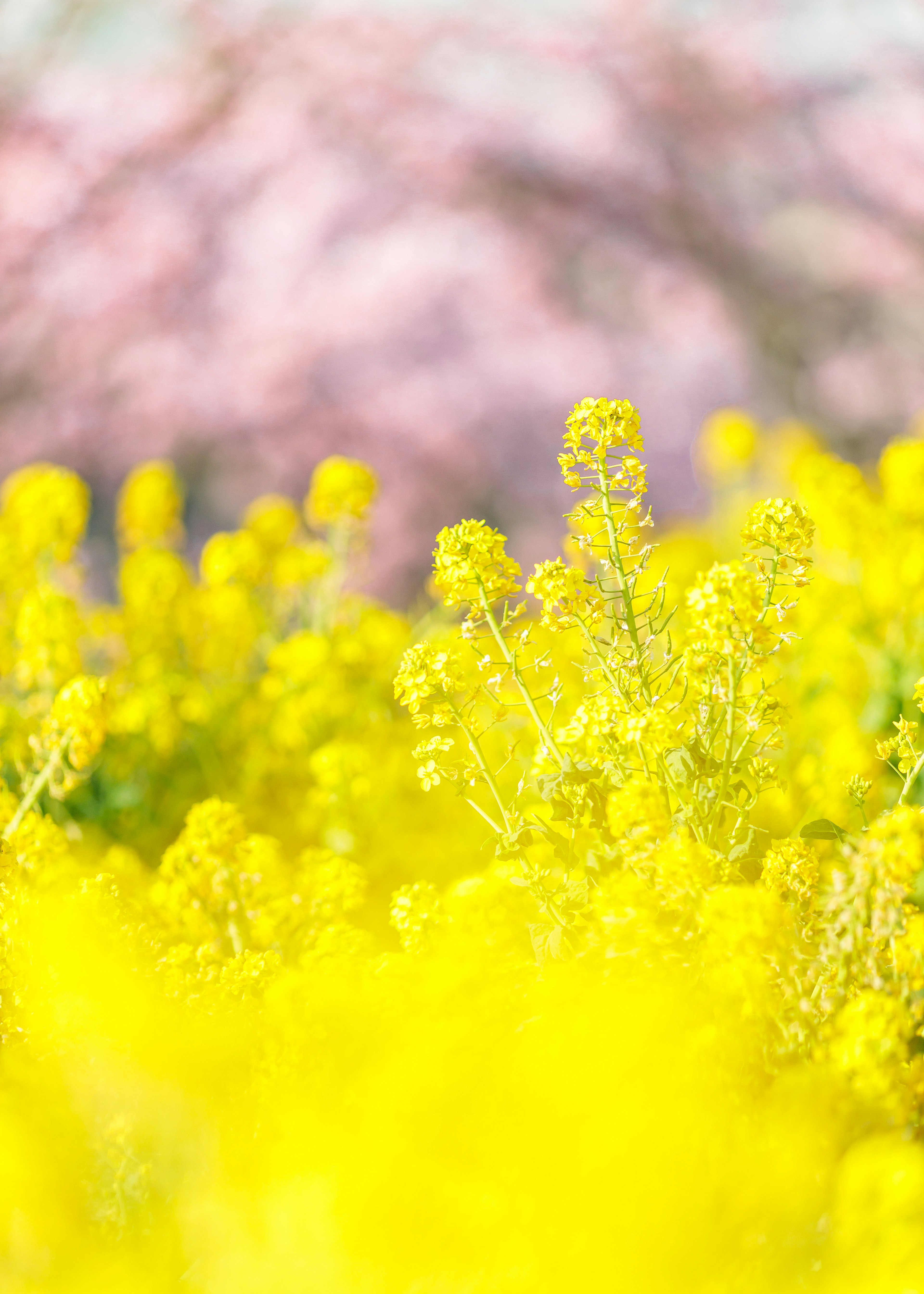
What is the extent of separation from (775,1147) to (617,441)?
0.42 m

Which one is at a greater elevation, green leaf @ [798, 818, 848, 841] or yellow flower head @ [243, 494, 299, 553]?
green leaf @ [798, 818, 848, 841]

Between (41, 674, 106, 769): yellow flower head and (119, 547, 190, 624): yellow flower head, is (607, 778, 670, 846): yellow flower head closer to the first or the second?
(41, 674, 106, 769): yellow flower head

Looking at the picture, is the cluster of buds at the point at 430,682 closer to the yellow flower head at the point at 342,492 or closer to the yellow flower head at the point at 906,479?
the yellow flower head at the point at 342,492

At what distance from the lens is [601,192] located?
113 inches

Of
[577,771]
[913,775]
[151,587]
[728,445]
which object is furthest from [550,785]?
[728,445]

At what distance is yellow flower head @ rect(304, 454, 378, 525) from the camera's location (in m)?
1.52

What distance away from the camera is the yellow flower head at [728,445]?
77.3 inches

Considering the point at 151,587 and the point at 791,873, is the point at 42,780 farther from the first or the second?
the point at 151,587

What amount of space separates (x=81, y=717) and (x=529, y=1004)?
0.41 metres

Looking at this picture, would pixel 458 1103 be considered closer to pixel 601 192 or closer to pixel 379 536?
pixel 379 536

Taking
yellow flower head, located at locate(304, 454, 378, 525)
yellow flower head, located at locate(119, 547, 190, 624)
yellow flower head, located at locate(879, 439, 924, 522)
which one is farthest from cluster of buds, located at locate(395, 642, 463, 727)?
yellow flower head, located at locate(879, 439, 924, 522)

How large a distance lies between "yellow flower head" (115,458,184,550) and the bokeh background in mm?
895

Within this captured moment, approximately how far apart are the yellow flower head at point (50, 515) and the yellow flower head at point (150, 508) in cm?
21

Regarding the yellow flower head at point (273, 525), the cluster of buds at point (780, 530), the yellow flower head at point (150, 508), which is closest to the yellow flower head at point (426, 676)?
the cluster of buds at point (780, 530)
